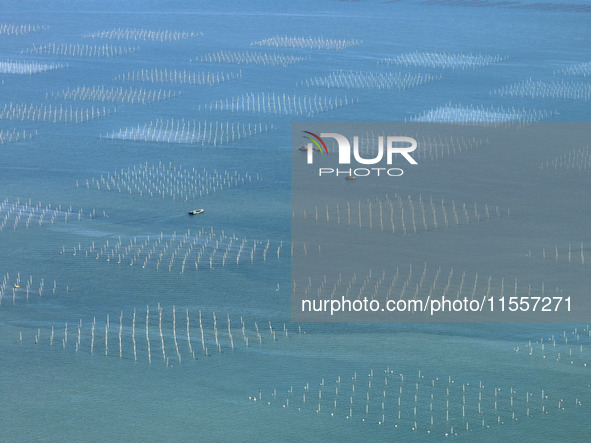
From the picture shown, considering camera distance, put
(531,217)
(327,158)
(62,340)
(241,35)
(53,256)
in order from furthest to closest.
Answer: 1. (241,35)
2. (327,158)
3. (531,217)
4. (53,256)
5. (62,340)

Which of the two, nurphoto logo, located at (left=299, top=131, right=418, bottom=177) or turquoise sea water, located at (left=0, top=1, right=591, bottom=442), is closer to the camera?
turquoise sea water, located at (left=0, top=1, right=591, bottom=442)

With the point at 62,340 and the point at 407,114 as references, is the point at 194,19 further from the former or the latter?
the point at 62,340

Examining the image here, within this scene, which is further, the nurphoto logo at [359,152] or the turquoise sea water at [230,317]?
the nurphoto logo at [359,152]

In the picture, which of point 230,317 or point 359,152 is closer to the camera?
point 230,317

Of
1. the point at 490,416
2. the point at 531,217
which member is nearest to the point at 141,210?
the point at 531,217

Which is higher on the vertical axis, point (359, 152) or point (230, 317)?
point (359, 152)

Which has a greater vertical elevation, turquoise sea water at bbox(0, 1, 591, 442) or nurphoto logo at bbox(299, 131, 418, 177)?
nurphoto logo at bbox(299, 131, 418, 177)

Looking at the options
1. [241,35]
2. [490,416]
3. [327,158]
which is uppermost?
[241,35]

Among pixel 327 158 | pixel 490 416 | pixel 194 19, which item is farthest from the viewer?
pixel 194 19
